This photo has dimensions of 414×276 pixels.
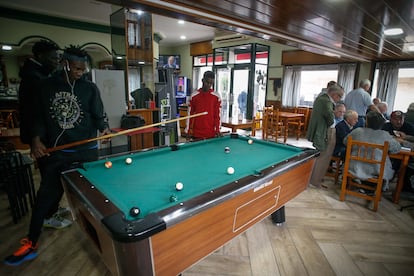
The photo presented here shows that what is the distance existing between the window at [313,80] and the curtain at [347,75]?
0.25 m

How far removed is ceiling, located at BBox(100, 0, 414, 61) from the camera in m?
1.72

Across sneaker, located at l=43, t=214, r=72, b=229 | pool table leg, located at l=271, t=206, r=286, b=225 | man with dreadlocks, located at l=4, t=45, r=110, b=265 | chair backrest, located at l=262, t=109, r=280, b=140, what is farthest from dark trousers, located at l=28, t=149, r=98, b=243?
chair backrest, located at l=262, t=109, r=280, b=140

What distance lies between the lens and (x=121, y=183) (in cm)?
149

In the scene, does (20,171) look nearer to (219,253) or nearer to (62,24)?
(219,253)

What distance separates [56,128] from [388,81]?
6.87 m

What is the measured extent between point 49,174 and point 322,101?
3.21 metres

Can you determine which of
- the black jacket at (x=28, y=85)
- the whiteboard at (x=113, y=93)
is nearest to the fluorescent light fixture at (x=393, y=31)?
the black jacket at (x=28, y=85)

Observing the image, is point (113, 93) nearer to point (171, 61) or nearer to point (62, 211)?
point (62, 211)

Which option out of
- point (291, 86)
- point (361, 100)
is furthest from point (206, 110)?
point (291, 86)

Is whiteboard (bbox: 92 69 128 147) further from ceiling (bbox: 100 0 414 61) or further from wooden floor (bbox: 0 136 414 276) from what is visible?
ceiling (bbox: 100 0 414 61)

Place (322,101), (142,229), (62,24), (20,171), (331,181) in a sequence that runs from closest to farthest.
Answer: (142,229) < (20,171) < (322,101) < (331,181) < (62,24)

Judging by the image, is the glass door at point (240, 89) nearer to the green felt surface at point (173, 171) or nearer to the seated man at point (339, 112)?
the seated man at point (339, 112)

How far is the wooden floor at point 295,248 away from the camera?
5.91 feet

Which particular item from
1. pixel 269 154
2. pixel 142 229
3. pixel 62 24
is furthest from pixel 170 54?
pixel 142 229
